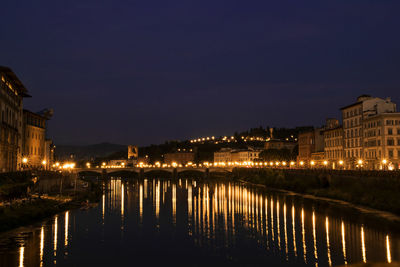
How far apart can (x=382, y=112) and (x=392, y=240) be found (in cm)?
4984

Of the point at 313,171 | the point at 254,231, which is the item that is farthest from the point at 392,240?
the point at 313,171

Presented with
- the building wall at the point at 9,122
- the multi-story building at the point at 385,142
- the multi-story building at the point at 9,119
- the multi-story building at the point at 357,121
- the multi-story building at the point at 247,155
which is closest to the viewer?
the building wall at the point at 9,122

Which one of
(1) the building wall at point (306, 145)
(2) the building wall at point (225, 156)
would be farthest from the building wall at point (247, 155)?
(1) the building wall at point (306, 145)

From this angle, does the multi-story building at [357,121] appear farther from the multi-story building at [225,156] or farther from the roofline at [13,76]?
the multi-story building at [225,156]

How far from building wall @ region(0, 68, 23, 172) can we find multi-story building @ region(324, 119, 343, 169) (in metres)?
61.3

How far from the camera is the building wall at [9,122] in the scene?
5228 cm

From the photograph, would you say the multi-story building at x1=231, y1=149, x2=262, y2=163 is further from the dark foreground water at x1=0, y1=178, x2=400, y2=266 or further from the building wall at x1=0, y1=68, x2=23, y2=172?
the dark foreground water at x1=0, y1=178, x2=400, y2=266

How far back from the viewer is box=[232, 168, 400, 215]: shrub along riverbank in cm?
4881

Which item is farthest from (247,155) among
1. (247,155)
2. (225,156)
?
(225,156)

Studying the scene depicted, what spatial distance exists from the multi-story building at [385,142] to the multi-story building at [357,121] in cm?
379

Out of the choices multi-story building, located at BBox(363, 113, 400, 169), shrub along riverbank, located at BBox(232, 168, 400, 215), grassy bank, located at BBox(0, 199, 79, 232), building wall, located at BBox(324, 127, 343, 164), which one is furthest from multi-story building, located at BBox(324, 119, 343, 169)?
grassy bank, located at BBox(0, 199, 79, 232)

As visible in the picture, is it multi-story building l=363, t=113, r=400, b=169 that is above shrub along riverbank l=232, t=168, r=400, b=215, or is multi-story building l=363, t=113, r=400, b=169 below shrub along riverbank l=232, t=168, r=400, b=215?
above

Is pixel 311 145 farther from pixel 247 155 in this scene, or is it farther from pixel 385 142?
pixel 247 155

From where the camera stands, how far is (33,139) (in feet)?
275
